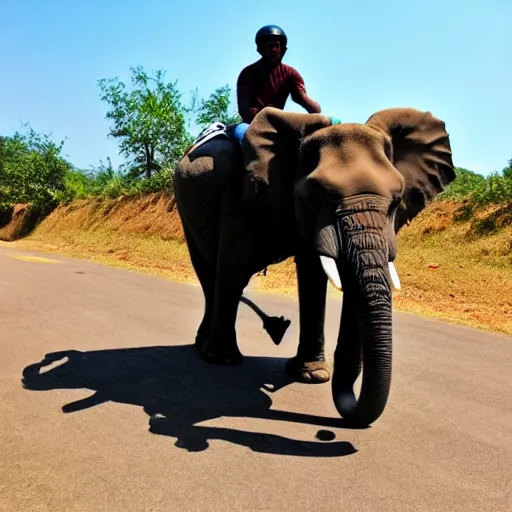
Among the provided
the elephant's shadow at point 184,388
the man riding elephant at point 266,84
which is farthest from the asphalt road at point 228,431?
the man riding elephant at point 266,84

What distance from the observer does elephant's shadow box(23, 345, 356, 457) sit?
3600 millimetres

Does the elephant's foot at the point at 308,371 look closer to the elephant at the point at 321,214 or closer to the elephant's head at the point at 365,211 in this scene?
the elephant at the point at 321,214

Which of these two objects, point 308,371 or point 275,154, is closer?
point 275,154

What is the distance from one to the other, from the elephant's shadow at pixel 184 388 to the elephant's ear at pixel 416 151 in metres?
1.78

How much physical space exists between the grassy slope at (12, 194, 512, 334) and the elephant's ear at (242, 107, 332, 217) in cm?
466

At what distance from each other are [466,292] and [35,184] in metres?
30.1

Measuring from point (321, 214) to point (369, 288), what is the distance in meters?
0.63

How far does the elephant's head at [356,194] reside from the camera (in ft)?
10.5

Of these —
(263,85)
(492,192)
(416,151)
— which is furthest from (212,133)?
(492,192)

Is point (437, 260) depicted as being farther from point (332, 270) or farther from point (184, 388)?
point (332, 270)

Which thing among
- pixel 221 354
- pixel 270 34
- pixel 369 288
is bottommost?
pixel 221 354

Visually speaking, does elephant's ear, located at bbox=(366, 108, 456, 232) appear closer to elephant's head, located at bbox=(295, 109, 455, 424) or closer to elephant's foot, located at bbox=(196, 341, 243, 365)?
elephant's head, located at bbox=(295, 109, 455, 424)

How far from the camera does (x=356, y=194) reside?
135 inches

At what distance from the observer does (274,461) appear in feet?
10.8
